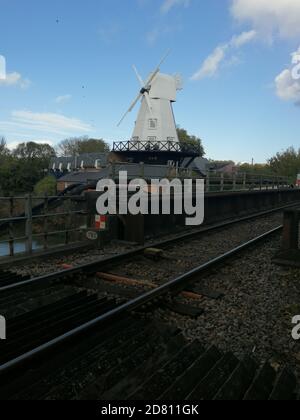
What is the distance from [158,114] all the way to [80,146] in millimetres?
49323

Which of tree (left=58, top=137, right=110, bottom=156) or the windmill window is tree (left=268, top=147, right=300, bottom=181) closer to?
the windmill window

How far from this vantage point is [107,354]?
3699 millimetres

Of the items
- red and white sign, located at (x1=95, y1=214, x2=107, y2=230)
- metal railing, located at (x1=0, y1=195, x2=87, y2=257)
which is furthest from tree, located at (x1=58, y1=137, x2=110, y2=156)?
red and white sign, located at (x1=95, y1=214, x2=107, y2=230)

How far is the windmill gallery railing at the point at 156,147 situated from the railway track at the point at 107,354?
48068 millimetres

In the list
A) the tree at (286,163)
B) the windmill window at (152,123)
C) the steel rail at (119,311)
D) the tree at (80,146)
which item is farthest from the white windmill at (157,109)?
the steel rail at (119,311)

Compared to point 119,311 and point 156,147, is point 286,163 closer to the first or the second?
point 156,147

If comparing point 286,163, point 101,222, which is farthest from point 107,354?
point 286,163

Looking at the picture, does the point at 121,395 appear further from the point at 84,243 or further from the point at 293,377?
the point at 84,243

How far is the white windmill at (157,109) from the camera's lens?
5781 cm

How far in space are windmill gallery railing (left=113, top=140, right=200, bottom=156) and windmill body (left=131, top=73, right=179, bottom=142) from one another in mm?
2761

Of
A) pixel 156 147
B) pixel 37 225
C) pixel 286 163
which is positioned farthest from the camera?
pixel 286 163

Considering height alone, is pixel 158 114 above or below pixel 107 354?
above

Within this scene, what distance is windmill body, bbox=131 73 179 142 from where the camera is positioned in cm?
5772
